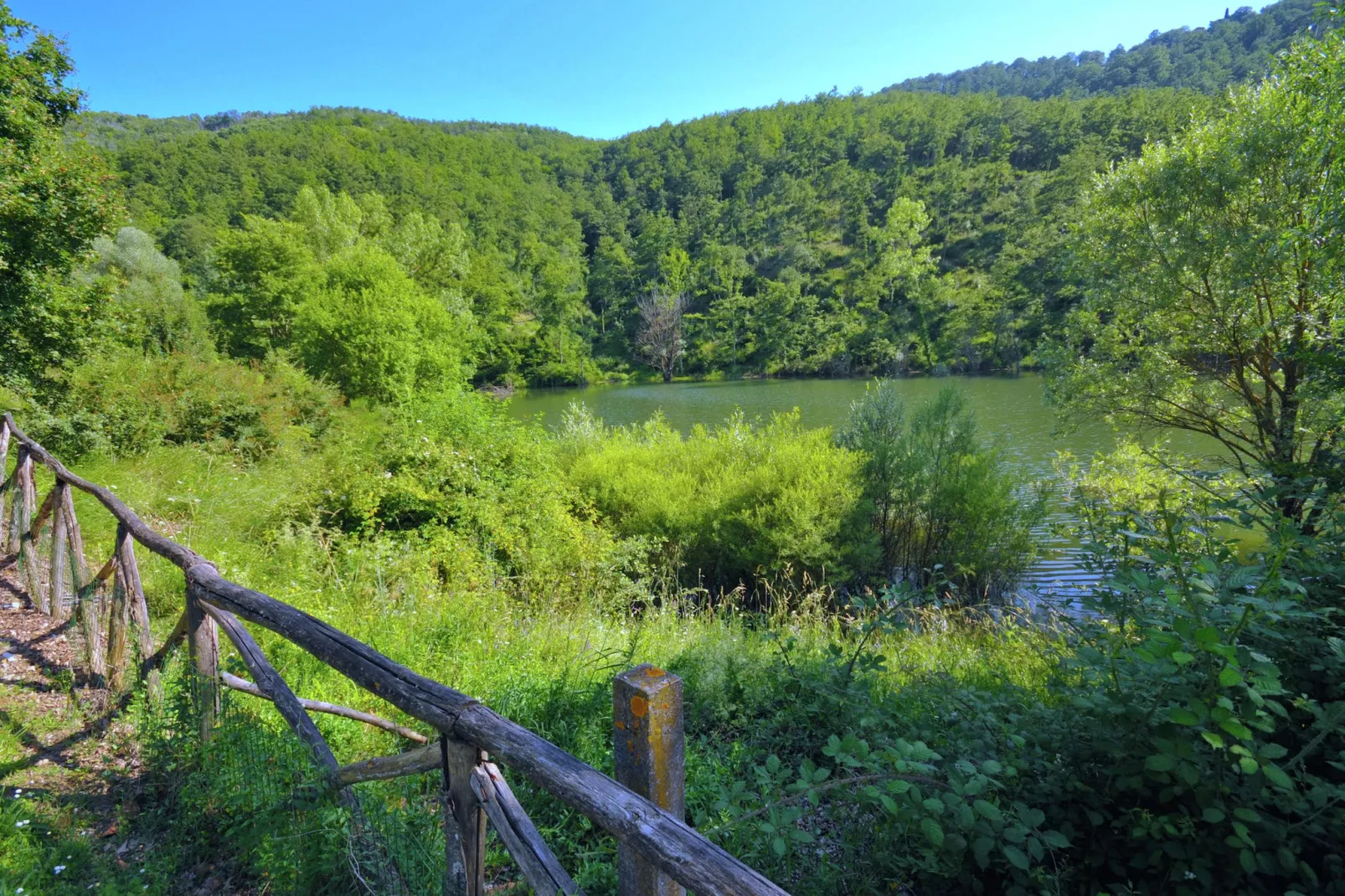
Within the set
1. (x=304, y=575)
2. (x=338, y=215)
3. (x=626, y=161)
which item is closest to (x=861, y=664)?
(x=304, y=575)

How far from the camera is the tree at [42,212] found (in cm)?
762

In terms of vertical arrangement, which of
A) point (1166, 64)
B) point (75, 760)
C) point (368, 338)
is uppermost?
point (1166, 64)

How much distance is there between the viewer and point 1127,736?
1.92 m

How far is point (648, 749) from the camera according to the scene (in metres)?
1.24

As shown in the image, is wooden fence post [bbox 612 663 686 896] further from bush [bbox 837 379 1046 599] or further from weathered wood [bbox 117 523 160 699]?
bush [bbox 837 379 1046 599]

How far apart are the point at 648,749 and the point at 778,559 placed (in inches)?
344

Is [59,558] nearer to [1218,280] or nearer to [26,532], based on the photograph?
[26,532]

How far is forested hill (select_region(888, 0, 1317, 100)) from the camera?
92.1 meters

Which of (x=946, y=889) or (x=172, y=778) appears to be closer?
(x=946, y=889)

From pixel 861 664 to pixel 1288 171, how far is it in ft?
36.6

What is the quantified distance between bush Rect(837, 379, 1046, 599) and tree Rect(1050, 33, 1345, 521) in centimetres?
219

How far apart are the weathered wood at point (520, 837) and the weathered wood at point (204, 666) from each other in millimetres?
2112

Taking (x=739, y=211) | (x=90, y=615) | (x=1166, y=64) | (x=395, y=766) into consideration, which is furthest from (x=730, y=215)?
(x=395, y=766)

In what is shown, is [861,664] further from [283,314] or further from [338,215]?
[338,215]
